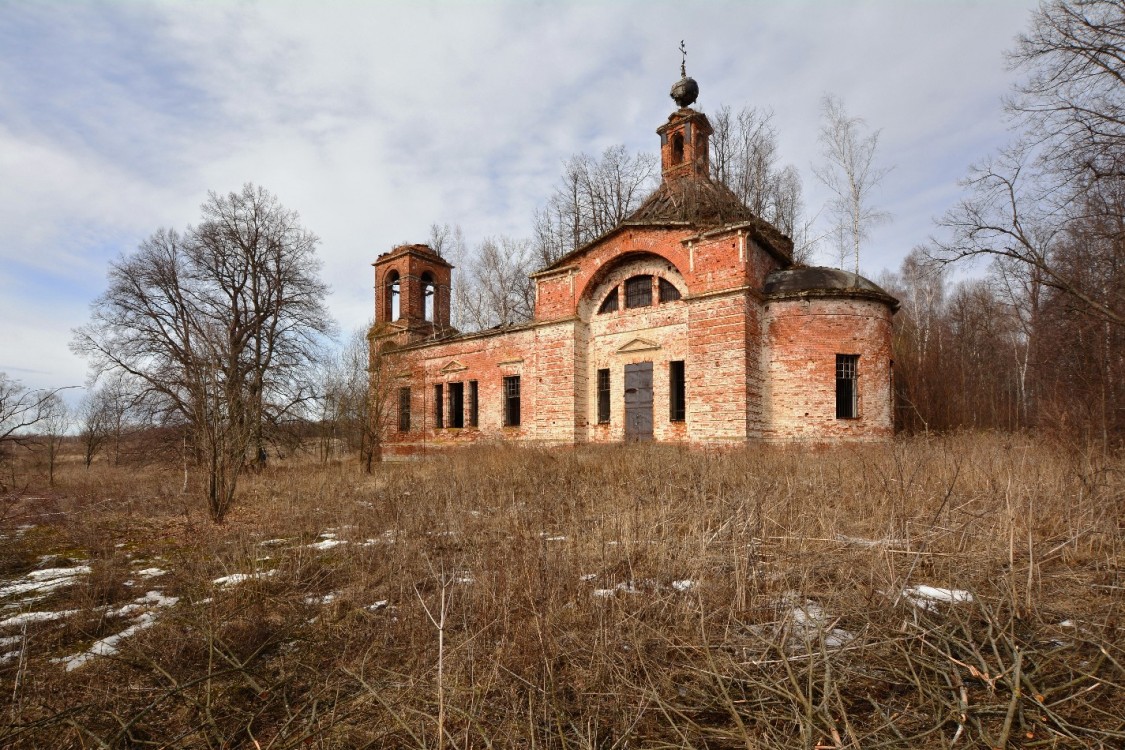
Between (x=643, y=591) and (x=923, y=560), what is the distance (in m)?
2.38

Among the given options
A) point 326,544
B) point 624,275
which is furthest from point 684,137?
point 326,544

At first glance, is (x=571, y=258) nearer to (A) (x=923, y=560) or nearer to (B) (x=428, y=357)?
(B) (x=428, y=357)

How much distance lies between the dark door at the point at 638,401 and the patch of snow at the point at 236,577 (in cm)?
1276

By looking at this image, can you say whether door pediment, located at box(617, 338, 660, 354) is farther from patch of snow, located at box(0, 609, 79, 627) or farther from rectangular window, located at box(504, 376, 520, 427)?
patch of snow, located at box(0, 609, 79, 627)

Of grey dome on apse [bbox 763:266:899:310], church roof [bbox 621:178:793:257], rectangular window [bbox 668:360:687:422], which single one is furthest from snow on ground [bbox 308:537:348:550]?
church roof [bbox 621:178:793:257]

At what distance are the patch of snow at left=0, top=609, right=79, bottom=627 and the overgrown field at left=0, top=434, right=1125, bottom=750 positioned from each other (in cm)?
3

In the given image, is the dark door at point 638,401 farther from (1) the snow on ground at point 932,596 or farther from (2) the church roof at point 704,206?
(1) the snow on ground at point 932,596

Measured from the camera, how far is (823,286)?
14820 millimetres

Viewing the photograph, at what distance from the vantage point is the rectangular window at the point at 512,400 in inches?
784

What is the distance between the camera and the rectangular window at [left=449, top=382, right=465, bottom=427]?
2196 cm

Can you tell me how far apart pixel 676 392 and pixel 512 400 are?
7.03 meters

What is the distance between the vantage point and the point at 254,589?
159 inches

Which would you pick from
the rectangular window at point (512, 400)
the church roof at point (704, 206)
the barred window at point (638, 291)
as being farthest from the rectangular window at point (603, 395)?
the church roof at point (704, 206)

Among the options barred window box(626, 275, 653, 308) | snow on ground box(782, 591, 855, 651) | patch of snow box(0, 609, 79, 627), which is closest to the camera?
snow on ground box(782, 591, 855, 651)
